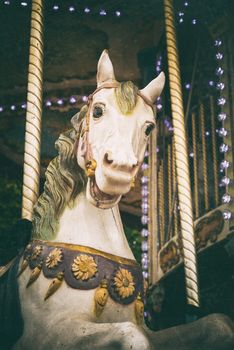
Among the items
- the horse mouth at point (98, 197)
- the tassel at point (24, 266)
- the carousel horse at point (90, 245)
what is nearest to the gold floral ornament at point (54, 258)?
the carousel horse at point (90, 245)

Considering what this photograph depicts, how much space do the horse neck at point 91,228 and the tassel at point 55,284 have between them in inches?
5.6

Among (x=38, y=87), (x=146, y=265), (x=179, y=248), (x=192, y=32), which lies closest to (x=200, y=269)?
(x=179, y=248)

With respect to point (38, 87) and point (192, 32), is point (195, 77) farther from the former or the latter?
point (38, 87)

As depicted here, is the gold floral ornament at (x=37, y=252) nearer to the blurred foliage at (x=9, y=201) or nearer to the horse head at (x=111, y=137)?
the horse head at (x=111, y=137)

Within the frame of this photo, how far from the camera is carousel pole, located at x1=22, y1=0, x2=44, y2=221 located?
241 centimetres

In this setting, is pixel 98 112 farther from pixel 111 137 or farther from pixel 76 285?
pixel 76 285

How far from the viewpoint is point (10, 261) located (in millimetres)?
2451

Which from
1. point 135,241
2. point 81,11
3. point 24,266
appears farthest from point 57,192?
point 135,241

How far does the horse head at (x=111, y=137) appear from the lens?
79.4 inches

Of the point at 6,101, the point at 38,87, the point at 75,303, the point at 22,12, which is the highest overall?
the point at 22,12

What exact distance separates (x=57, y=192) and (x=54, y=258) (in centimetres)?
28

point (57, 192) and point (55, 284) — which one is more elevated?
point (57, 192)

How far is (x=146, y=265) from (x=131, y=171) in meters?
3.13

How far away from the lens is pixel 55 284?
2.03 metres
